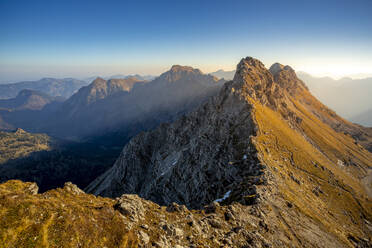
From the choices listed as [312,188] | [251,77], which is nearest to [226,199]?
[312,188]

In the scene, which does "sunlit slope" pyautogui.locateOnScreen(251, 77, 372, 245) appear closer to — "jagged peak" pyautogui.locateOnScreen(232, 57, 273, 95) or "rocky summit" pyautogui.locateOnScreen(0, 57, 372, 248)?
"rocky summit" pyautogui.locateOnScreen(0, 57, 372, 248)

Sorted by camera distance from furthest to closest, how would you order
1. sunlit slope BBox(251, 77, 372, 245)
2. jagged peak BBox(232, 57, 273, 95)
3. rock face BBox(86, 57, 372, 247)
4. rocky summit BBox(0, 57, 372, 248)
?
jagged peak BBox(232, 57, 273, 95), sunlit slope BBox(251, 77, 372, 245), rock face BBox(86, 57, 372, 247), rocky summit BBox(0, 57, 372, 248)

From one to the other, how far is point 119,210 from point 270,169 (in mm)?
51875

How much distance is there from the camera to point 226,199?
4941 cm

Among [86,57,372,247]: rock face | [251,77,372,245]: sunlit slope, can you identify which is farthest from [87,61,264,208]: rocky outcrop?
[251,77,372,245]: sunlit slope

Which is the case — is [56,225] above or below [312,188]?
above

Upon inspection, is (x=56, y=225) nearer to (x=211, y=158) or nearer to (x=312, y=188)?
(x=211, y=158)

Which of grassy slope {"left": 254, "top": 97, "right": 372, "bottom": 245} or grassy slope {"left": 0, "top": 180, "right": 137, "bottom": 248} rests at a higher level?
grassy slope {"left": 0, "top": 180, "right": 137, "bottom": 248}

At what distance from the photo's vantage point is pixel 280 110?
5192 inches

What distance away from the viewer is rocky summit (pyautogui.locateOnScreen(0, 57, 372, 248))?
19516 mm

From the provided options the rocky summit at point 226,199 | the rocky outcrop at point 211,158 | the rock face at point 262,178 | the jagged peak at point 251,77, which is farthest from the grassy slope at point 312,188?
the jagged peak at point 251,77

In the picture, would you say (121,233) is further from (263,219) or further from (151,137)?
(151,137)

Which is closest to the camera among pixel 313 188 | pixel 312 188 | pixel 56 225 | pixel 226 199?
pixel 56 225

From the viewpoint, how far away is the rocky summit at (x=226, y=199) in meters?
19.5
